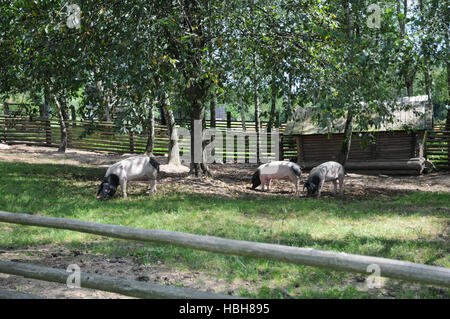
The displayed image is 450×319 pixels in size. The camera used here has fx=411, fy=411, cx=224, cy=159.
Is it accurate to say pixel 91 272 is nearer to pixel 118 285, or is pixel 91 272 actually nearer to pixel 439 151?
pixel 118 285

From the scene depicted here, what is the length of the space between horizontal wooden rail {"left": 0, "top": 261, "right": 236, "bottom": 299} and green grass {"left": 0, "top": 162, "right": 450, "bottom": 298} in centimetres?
135

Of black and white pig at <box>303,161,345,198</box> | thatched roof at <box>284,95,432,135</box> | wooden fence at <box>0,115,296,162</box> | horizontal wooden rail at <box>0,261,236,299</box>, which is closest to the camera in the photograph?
horizontal wooden rail at <box>0,261,236,299</box>

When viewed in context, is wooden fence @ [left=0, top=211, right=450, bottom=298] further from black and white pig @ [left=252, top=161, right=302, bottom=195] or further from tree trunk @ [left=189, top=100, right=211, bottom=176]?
tree trunk @ [left=189, top=100, right=211, bottom=176]

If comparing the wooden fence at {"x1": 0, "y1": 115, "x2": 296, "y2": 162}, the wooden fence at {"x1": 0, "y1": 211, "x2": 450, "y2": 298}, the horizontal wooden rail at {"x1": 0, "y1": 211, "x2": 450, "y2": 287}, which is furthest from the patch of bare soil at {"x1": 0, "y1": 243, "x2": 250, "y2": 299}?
the wooden fence at {"x1": 0, "y1": 115, "x2": 296, "y2": 162}

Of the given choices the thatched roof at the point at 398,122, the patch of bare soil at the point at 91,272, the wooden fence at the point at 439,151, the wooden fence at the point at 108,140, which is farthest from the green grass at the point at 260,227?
the wooden fence at the point at 108,140

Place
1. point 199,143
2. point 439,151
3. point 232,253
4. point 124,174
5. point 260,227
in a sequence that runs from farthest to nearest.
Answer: point 439,151 < point 199,143 < point 124,174 < point 260,227 < point 232,253

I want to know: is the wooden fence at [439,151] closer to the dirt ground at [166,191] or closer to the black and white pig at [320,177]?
the dirt ground at [166,191]

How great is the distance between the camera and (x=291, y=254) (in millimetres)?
3422

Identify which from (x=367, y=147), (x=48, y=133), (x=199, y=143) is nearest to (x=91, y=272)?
(x=199, y=143)

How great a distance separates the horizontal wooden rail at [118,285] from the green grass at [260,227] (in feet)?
4.43

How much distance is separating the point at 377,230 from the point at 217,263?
3.50 m

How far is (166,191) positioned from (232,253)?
8053mm

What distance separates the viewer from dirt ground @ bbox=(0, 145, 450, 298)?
4926 mm
